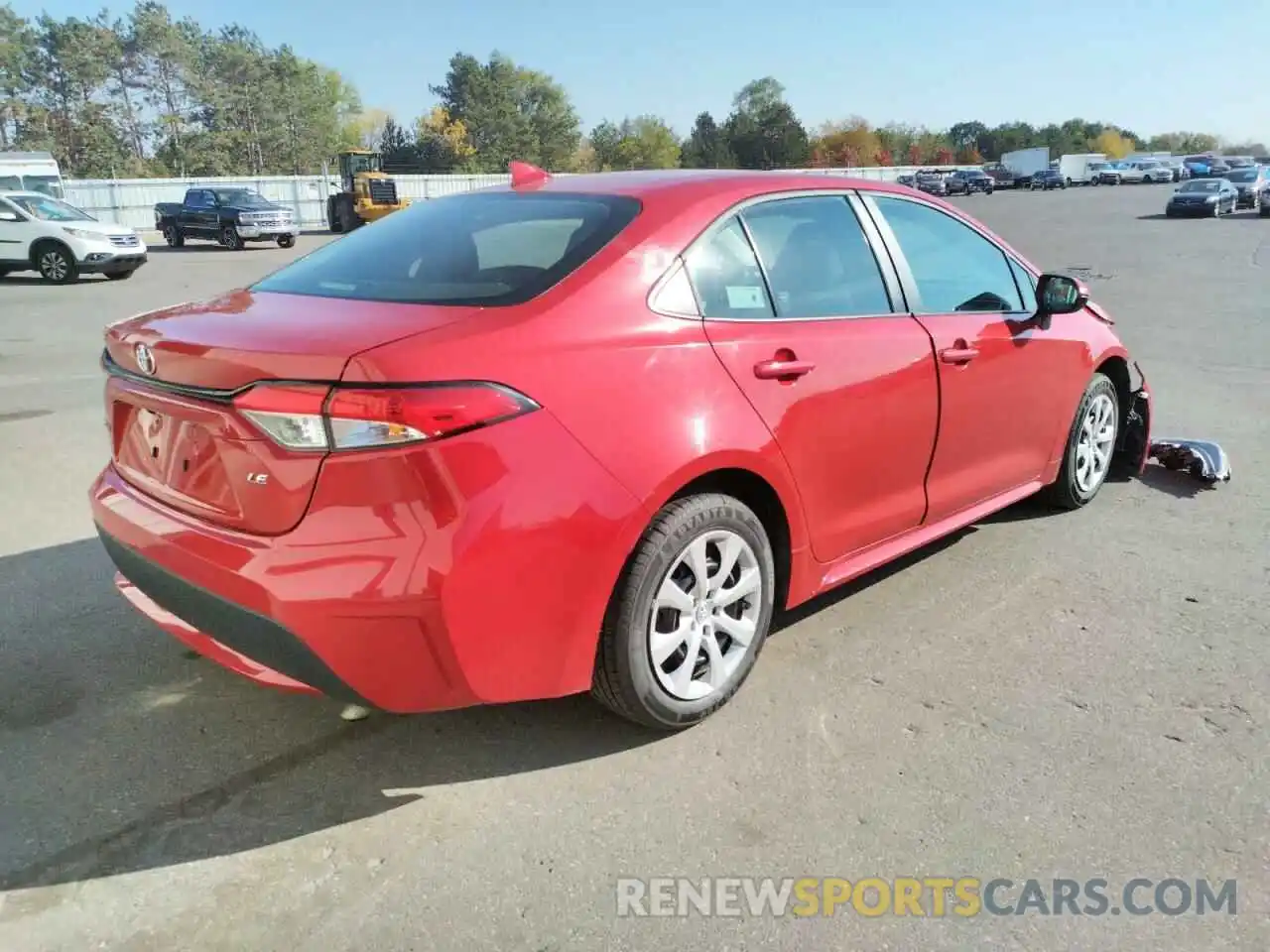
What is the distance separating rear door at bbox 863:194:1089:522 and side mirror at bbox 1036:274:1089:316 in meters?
0.08

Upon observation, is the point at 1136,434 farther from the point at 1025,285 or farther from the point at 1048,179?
the point at 1048,179

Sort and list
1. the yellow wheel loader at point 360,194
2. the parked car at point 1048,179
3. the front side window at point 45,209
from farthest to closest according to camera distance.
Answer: the parked car at point 1048,179 → the yellow wheel loader at point 360,194 → the front side window at point 45,209

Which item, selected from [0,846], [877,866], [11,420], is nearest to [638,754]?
[877,866]

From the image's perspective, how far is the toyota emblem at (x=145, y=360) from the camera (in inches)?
107

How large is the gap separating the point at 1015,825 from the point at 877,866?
437 mm

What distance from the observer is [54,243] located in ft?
60.4

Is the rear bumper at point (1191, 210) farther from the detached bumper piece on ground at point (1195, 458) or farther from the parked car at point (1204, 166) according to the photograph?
the detached bumper piece on ground at point (1195, 458)

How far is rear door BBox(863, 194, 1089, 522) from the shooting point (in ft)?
12.5

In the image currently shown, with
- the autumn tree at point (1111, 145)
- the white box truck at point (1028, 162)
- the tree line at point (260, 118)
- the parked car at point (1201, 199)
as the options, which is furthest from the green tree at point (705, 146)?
the autumn tree at point (1111, 145)

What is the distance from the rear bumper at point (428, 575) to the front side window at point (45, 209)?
64.3ft

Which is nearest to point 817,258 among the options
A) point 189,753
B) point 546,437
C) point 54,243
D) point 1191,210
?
point 546,437

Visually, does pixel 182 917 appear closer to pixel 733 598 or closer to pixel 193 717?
pixel 193 717

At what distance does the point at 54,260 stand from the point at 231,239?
1087cm

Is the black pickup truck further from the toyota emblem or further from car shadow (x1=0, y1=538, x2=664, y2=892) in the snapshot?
the toyota emblem
